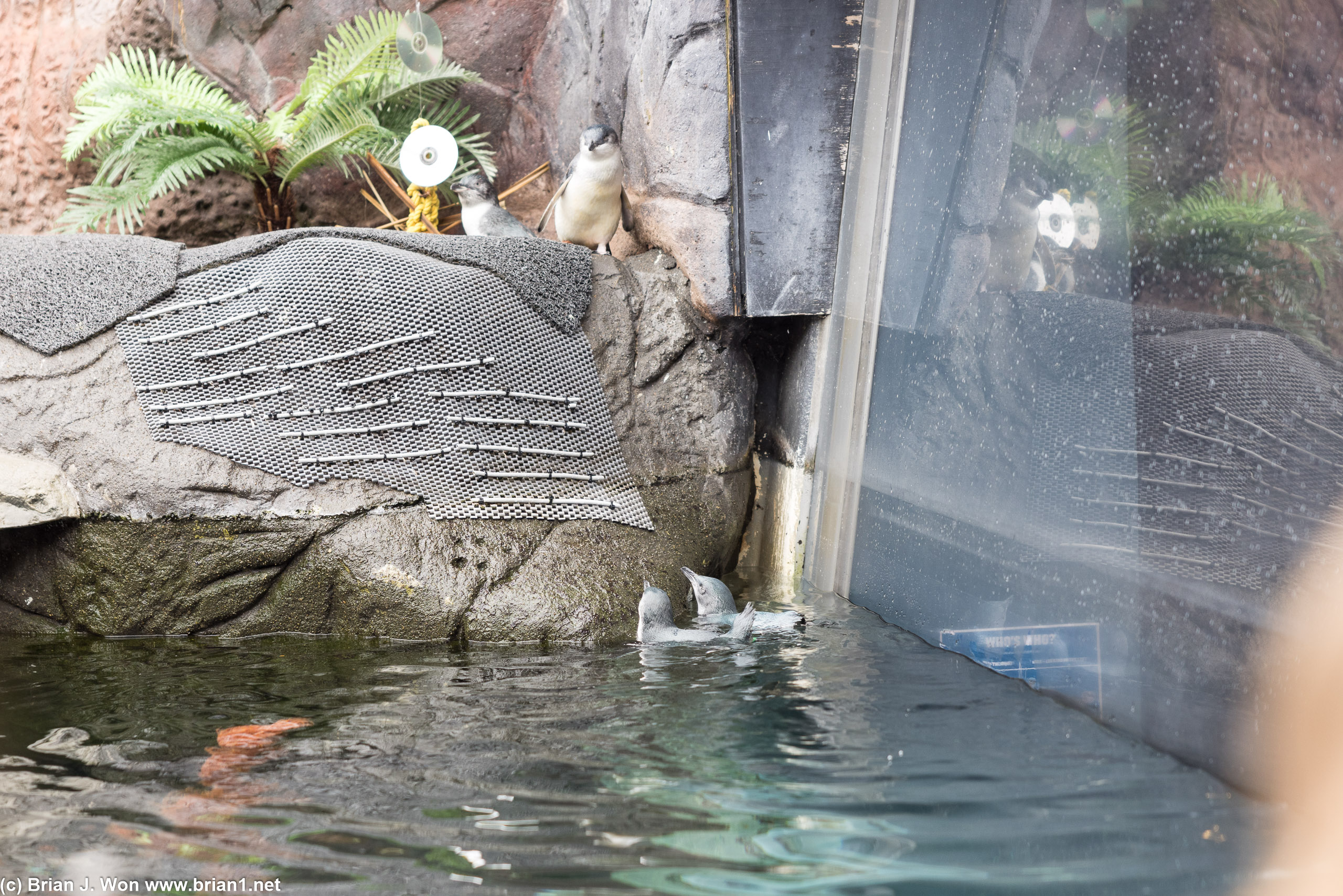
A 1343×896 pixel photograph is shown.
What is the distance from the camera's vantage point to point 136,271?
3732mm

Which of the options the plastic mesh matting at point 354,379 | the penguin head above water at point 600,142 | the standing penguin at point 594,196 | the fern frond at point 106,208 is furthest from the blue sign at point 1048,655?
the fern frond at point 106,208

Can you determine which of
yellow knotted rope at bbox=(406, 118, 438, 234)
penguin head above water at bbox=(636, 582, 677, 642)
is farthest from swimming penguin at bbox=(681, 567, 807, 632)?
yellow knotted rope at bbox=(406, 118, 438, 234)

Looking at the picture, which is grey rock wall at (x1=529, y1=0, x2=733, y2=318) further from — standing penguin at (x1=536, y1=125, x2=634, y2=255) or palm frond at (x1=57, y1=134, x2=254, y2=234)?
palm frond at (x1=57, y1=134, x2=254, y2=234)

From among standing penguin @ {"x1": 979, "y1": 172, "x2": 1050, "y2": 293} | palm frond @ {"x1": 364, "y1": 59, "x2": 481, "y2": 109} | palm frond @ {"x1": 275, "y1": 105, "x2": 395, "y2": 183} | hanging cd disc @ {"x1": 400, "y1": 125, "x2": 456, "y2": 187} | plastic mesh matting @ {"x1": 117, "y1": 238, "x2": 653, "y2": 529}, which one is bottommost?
plastic mesh matting @ {"x1": 117, "y1": 238, "x2": 653, "y2": 529}

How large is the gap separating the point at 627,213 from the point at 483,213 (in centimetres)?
74

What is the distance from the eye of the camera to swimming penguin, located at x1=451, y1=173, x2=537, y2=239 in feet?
15.4

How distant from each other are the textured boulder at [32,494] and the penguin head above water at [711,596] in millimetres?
2337

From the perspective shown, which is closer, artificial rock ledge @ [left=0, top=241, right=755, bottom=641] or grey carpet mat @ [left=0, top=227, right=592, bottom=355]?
artificial rock ledge @ [left=0, top=241, right=755, bottom=641]

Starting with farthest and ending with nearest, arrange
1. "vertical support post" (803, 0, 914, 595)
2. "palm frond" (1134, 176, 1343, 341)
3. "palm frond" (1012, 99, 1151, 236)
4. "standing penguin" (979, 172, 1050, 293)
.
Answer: "vertical support post" (803, 0, 914, 595) < "standing penguin" (979, 172, 1050, 293) < "palm frond" (1012, 99, 1151, 236) < "palm frond" (1134, 176, 1343, 341)

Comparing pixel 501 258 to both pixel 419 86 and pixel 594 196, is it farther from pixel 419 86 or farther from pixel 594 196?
pixel 419 86

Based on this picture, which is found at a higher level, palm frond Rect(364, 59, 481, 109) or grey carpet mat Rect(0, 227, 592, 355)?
palm frond Rect(364, 59, 481, 109)

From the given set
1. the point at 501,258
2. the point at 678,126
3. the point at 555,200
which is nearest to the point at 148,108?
the point at 555,200

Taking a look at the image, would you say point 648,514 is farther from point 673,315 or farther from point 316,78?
point 316,78

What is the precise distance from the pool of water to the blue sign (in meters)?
0.06
